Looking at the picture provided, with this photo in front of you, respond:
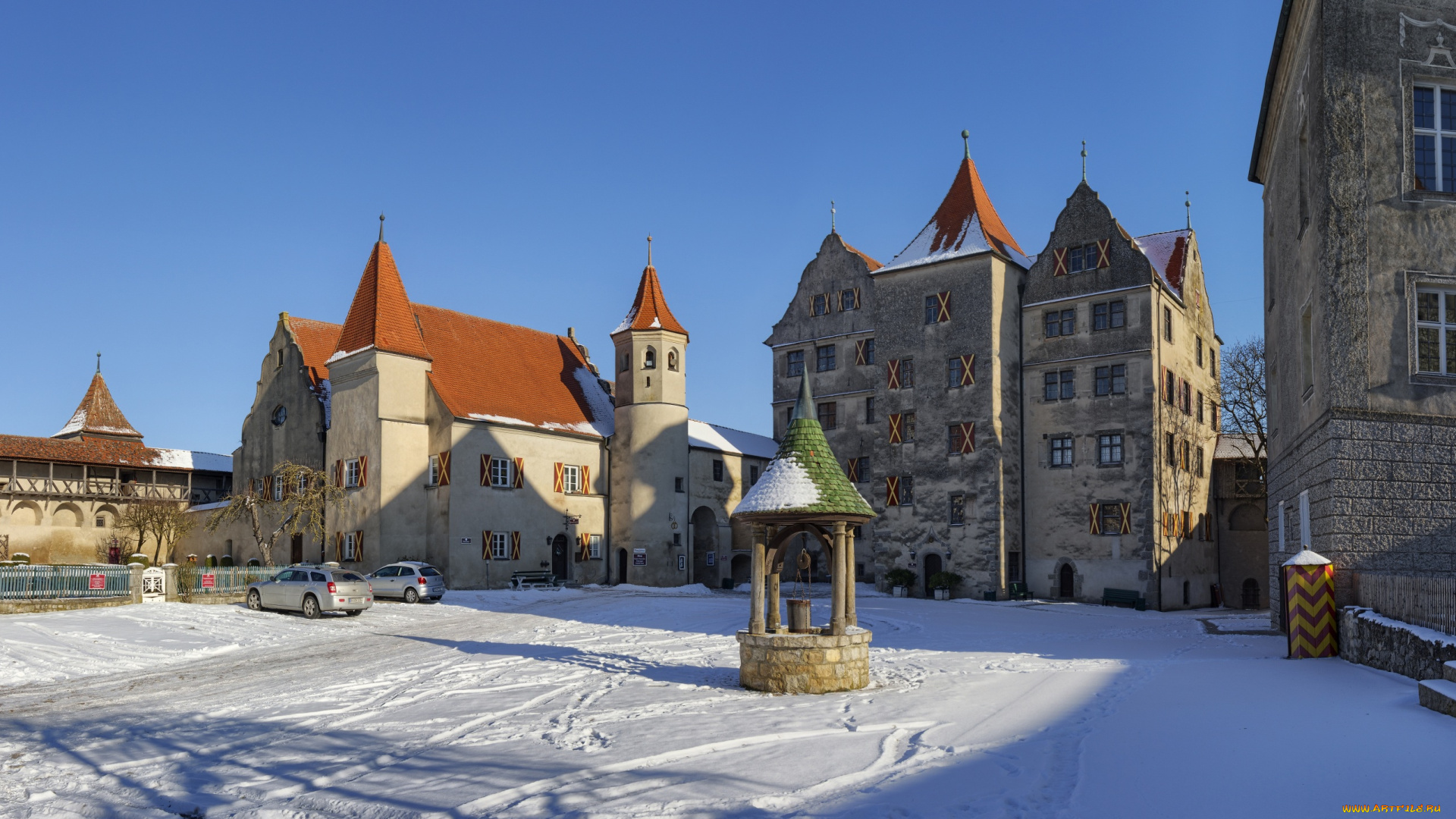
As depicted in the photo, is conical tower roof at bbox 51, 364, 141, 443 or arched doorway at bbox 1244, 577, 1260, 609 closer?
arched doorway at bbox 1244, 577, 1260, 609

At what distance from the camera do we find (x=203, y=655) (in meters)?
21.8

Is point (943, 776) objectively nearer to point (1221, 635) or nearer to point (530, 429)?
point (1221, 635)

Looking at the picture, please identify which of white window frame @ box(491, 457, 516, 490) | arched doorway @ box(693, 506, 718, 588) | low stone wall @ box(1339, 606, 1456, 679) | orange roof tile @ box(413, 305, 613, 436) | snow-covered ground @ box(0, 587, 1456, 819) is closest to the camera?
snow-covered ground @ box(0, 587, 1456, 819)

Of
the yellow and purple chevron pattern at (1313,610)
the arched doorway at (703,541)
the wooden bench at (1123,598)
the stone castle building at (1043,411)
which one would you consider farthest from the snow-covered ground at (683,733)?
the arched doorway at (703,541)

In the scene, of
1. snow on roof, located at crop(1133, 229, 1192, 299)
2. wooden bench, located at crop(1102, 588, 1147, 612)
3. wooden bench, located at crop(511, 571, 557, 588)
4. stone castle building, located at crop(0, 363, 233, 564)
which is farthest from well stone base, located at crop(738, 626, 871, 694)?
stone castle building, located at crop(0, 363, 233, 564)

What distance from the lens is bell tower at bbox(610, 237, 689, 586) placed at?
4650 cm

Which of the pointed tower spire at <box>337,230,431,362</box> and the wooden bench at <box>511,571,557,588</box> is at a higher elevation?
the pointed tower spire at <box>337,230,431,362</box>

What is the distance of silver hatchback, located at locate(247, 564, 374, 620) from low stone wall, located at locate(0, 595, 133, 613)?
14.3 feet

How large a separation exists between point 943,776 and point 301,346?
4308cm

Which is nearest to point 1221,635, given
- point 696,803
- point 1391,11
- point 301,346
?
point 1391,11

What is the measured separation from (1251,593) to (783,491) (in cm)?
3806

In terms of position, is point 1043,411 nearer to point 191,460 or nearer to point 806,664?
point 806,664

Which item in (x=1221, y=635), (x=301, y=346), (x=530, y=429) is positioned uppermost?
(x=301, y=346)

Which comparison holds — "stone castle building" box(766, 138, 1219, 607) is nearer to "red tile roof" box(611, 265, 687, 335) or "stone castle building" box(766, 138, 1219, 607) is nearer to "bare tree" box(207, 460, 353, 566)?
"red tile roof" box(611, 265, 687, 335)
